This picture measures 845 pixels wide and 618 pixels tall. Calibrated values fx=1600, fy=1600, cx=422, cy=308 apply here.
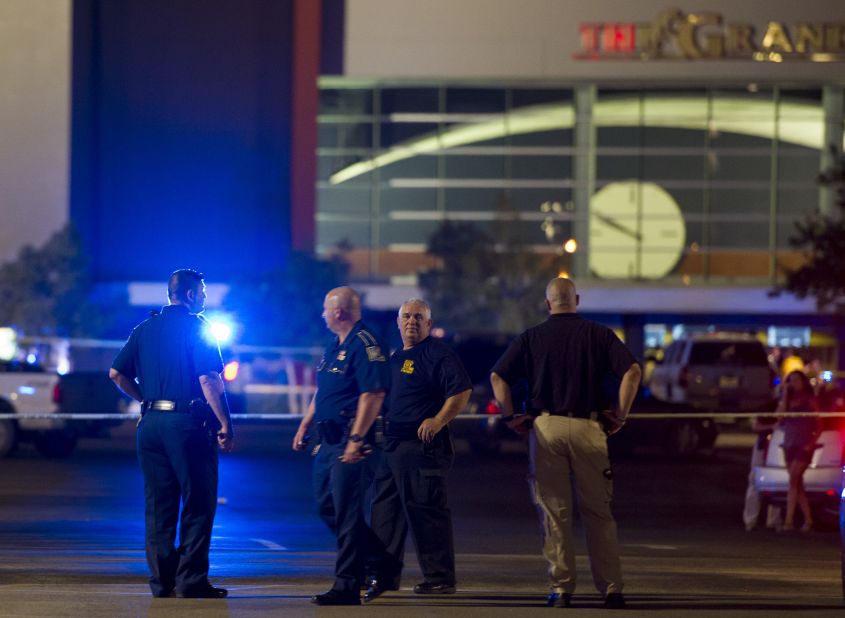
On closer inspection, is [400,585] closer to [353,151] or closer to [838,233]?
[838,233]

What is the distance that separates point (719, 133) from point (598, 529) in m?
42.0

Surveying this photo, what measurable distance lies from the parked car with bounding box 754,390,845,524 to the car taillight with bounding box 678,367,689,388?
47.8 ft

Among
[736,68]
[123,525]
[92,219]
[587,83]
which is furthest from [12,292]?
[123,525]

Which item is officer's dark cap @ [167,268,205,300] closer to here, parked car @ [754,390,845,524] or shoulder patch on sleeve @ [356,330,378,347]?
shoulder patch on sleeve @ [356,330,378,347]

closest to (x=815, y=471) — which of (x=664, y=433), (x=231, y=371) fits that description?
(x=664, y=433)

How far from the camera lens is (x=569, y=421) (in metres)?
9.16

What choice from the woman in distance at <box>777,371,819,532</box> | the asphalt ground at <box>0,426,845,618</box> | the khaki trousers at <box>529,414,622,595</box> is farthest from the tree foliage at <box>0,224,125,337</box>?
the khaki trousers at <box>529,414,622,595</box>

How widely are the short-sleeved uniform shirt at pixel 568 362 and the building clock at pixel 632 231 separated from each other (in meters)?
40.6

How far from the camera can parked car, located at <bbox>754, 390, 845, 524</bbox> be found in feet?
47.8

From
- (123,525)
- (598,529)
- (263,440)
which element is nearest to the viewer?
(598,529)

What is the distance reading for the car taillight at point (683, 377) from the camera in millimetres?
29484

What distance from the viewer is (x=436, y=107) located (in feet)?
162

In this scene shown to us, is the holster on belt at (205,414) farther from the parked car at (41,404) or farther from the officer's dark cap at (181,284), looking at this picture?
the parked car at (41,404)

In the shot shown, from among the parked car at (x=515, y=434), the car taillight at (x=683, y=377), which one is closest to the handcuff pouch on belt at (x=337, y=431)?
the parked car at (x=515, y=434)
